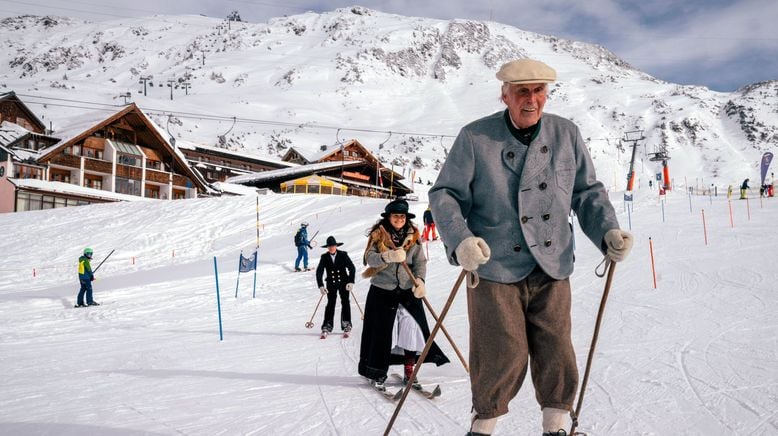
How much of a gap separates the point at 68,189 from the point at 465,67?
503 ft

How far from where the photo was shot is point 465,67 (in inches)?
6841

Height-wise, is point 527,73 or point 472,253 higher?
point 527,73

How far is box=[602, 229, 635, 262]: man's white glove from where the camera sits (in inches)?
98.4

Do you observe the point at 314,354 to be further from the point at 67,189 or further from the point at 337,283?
the point at 67,189

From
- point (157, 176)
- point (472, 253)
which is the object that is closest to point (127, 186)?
point (157, 176)

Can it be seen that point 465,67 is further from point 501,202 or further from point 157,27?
point 501,202

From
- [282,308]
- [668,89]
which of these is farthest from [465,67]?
[282,308]

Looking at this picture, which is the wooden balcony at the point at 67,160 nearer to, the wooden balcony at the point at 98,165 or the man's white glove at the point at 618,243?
the wooden balcony at the point at 98,165

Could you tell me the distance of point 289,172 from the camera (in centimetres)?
4575

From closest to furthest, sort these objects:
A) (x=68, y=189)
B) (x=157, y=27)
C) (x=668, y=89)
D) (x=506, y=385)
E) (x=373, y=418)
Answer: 1. (x=506, y=385)
2. (x=373, y=418)
3. (x=68, y=189)
4. (x=668, y=89)
5. (x=157, y=27)

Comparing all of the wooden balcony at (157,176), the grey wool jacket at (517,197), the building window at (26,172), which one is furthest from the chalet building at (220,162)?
the grey wool jacket at (517,197)

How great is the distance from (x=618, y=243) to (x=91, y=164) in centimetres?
4120

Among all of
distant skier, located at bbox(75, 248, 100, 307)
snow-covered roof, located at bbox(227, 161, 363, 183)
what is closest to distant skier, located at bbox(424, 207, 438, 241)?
distant skier, located at bbox(75, 248, 100, 307)

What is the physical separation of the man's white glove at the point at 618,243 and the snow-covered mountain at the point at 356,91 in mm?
90099
